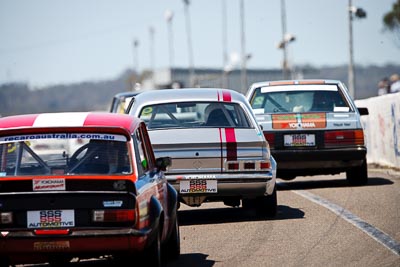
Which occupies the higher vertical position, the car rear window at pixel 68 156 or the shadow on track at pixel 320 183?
the car rear window at pixel 68 156

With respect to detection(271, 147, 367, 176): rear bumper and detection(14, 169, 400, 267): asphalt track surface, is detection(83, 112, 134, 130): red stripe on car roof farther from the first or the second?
detection(271, 147, 367, 176): rear bumper

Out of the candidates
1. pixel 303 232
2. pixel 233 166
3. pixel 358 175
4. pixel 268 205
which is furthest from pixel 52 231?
pixel 358 175

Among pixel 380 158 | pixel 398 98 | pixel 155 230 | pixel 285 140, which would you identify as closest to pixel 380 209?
pixel 285 140

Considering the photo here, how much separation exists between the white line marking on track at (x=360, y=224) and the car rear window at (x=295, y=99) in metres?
1.99

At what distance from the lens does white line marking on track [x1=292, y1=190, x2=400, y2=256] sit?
10.5 meters

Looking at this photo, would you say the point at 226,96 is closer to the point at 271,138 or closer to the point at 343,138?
the point at 271,138

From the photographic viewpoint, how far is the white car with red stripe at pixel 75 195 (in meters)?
8.42

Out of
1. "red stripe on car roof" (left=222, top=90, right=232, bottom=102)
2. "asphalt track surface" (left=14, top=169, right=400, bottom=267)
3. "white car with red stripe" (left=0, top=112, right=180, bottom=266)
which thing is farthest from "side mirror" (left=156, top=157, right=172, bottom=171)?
"red stripe on car roof" (left=222, top=90, right=232, bottom=102)

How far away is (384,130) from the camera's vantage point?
2203 cm

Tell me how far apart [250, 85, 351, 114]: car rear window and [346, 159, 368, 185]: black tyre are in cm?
104

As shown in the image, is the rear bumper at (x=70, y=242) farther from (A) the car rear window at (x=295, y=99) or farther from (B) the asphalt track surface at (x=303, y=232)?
(A) the car rear window at (x=295, y=99)

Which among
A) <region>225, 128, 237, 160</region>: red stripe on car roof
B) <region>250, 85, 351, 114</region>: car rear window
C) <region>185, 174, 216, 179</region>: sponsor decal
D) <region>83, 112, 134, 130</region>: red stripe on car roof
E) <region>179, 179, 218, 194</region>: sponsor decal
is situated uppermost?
<region>83, 112, 134, 130</region>: red stripe on car roof

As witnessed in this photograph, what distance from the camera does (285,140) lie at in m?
17.2

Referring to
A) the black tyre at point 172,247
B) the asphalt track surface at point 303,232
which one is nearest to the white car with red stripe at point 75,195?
the black tyre at point 172,247
